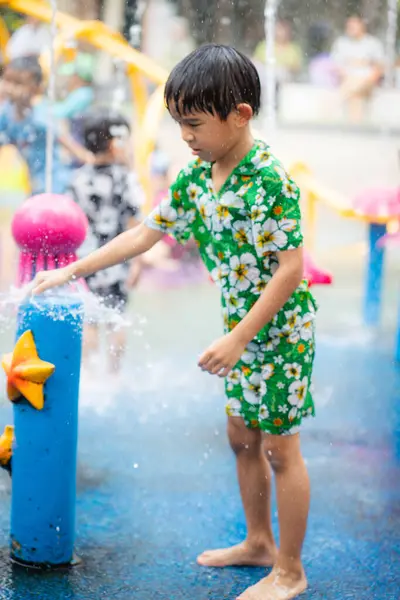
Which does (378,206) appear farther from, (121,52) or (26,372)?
(26,372)

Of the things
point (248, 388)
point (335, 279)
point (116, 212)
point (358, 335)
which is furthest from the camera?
point (335, 279)

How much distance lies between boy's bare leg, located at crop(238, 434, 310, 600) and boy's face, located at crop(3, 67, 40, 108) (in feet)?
13.0

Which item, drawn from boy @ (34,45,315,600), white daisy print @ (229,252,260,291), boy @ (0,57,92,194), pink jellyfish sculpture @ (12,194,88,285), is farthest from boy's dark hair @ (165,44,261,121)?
boy @ (0,57,92,194)

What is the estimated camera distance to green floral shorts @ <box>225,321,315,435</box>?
7.97ft

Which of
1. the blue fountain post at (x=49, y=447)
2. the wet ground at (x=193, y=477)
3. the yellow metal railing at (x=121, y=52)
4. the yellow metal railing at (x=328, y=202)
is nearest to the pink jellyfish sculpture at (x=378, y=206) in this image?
the yellow metal railing at (x=328, y=202)

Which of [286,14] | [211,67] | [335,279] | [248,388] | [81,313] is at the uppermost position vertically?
[286,14]

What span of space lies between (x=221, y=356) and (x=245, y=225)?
1.13 ft

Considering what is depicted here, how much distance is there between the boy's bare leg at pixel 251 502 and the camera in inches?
102

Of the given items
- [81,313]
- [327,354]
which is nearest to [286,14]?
[327,354]

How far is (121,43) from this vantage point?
6.38 metres

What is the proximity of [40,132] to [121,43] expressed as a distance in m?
0.95

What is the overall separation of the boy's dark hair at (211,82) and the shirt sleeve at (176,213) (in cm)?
26

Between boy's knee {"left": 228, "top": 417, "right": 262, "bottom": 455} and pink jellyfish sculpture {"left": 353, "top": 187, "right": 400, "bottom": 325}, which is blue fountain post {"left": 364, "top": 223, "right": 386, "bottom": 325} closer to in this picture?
pink jellyfish sculpture {"left": 353, "top": 187, "right": 400, "bottom": 325}

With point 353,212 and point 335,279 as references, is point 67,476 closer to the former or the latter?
point 353,212
